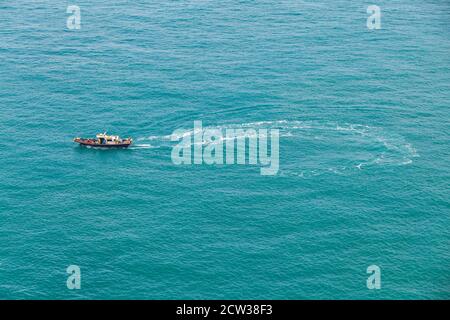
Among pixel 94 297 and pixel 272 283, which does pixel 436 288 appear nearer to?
pixel 272 283
